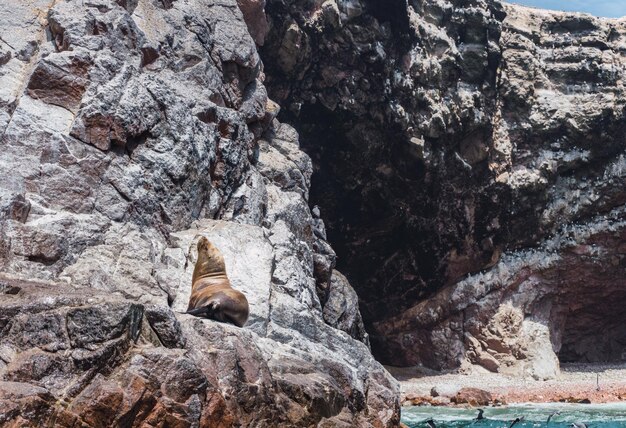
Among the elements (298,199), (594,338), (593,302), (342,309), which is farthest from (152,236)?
(594,338)

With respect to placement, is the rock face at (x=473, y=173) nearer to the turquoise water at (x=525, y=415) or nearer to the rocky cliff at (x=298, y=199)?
the rocky cliff at (x=298, y=199)

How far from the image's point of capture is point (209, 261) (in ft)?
38.9

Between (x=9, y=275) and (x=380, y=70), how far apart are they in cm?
2039

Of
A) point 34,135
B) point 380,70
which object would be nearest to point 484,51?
point 380,70

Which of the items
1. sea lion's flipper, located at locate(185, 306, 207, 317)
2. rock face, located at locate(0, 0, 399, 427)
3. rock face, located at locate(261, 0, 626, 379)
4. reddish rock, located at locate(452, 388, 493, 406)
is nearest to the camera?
rock face, located at locate(0, 0, 399, 427)

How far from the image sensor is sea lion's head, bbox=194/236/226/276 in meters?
11.8

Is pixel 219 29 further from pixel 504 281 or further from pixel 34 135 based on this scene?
pixel 504 281

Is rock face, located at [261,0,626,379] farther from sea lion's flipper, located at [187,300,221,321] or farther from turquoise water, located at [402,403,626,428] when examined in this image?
sea lion's flipper, located at [187,300,221,321]

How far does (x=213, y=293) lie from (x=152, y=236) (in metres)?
2.69

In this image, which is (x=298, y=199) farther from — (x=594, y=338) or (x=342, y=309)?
(x=594, y=338)

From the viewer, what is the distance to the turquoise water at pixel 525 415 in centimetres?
1912

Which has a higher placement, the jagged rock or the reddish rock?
the jagged rock

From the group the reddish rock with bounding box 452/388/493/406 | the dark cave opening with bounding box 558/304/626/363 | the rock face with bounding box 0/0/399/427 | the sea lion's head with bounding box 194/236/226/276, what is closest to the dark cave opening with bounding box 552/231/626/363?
the dark cave opening with bounding box 558/304/626/363

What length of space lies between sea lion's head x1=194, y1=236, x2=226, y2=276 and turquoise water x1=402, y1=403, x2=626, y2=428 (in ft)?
31.0
